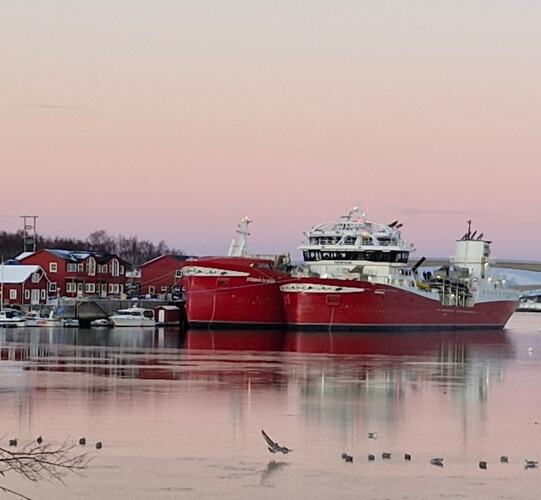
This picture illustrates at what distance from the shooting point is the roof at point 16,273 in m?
104

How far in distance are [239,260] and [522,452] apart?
177ft

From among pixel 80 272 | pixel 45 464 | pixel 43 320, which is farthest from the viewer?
pixel 80 272

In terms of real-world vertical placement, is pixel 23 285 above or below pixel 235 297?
above

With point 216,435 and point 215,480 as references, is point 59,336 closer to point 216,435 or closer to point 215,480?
point 216,435

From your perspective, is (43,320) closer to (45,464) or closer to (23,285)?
(23,285)

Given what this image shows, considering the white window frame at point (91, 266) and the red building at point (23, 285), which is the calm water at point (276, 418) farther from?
the white window frame at point (91, 266)

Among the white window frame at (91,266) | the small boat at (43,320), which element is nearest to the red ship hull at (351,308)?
the small boat at (43,320)

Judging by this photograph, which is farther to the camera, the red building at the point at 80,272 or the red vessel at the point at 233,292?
the red building at the point at 80,272

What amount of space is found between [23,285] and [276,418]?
7547cm

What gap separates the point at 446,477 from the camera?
23.6 meters

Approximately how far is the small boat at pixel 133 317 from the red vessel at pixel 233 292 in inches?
278

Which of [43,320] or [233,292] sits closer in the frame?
[233,292]

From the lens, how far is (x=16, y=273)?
347 feet

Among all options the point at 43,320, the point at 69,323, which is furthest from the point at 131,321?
the point at 43,320
